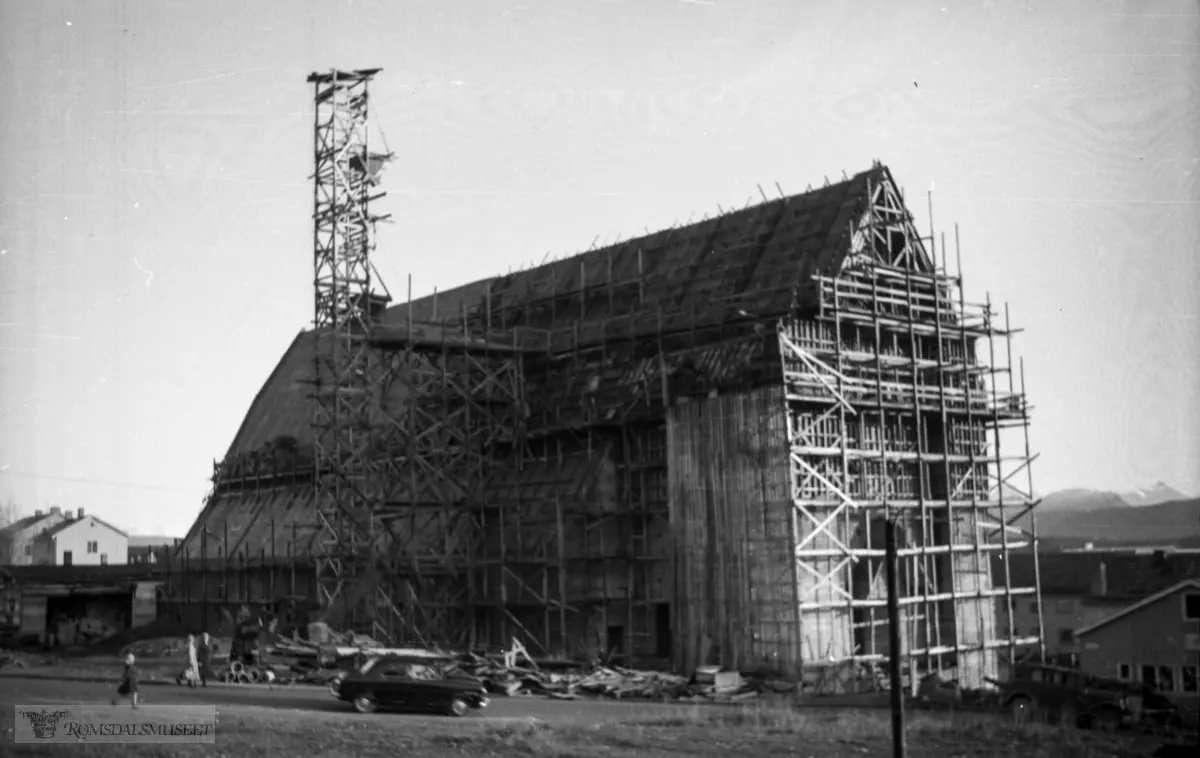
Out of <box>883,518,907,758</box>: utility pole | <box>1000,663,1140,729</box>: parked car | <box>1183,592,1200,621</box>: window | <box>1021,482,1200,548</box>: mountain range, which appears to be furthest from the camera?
<box>1021,482,1200,548</box>: mountain range

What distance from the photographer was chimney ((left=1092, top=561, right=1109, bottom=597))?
5284 centimetres

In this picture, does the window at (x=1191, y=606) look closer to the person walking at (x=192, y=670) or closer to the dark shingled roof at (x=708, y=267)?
the dark shingled roof at (x=708, y=267)

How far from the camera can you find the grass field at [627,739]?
25641 mm

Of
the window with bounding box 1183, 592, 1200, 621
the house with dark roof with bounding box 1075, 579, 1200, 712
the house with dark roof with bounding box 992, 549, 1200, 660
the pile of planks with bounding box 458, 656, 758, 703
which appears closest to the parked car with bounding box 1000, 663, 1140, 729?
the house with dark roof with bounding box 1075, 579, 1200, 712

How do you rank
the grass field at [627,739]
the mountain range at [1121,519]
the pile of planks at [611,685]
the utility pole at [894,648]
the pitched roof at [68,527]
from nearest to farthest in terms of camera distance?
the utility pole at [894,648] < the grass field at [627,739] < the pile of planks at [611,685] < the mountain range at [1121,519] < the pitched roof at [68,527]

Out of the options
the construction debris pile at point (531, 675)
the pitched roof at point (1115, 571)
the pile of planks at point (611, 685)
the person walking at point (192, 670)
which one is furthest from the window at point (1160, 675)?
the person walking at point (192, 670)

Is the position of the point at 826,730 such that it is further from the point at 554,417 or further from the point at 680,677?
the point at 554,417

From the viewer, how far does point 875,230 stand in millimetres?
44188

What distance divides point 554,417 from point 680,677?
1134 cm

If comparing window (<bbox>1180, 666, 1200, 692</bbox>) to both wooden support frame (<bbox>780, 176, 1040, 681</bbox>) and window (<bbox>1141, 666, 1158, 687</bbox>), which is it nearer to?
→ window (<bbox>1141, 666, 1158, 687</bbox>)

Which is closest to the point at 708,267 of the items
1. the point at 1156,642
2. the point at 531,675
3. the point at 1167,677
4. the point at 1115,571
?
the point at 531,675

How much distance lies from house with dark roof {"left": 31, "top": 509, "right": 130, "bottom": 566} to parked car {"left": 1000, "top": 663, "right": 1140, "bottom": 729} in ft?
242

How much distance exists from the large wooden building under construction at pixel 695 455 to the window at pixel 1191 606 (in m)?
6.84

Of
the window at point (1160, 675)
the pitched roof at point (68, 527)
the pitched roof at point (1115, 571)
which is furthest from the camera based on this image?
the pitched roof at point (68, 527)
